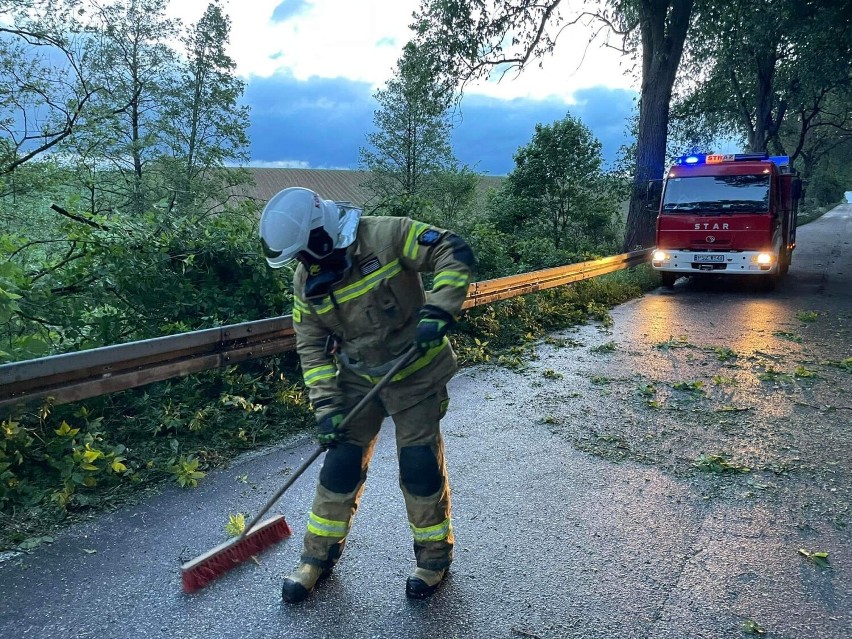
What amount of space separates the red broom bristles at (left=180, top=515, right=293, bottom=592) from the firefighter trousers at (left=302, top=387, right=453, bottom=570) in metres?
0.38

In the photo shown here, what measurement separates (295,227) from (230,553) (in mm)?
1663

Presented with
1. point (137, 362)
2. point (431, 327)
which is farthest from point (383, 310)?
point (137, 362)

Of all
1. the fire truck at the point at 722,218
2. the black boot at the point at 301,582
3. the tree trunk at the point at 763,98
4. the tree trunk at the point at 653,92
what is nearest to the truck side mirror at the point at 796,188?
the fire truck at the point at 722,218

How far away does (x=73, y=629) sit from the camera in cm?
268

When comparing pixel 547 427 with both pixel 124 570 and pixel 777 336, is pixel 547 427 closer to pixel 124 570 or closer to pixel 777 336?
pixel 124 570

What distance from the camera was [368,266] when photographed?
2.96 metres

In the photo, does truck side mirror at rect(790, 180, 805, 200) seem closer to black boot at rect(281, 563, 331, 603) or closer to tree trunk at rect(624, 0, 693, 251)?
tree trunk at rect(624, 0, 693, 251)

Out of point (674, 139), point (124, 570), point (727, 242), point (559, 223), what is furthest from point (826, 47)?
point (124, 570)

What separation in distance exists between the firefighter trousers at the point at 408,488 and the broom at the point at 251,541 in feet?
0.44

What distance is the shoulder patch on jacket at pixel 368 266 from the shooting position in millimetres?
2953

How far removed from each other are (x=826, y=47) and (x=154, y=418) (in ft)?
73.2

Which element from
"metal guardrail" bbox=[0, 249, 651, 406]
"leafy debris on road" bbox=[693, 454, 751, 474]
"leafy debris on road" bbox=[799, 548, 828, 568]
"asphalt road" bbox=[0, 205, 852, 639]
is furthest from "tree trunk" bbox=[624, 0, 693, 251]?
"leafy debris on road" bbox=[799, 548, 828, 568]

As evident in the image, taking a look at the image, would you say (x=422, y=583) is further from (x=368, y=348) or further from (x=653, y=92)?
(x=653, y=92)

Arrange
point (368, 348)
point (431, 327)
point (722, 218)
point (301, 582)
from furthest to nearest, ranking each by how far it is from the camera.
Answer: point (722, 218) < point (368, 348) < point (301, 582) < point (431, 327)
